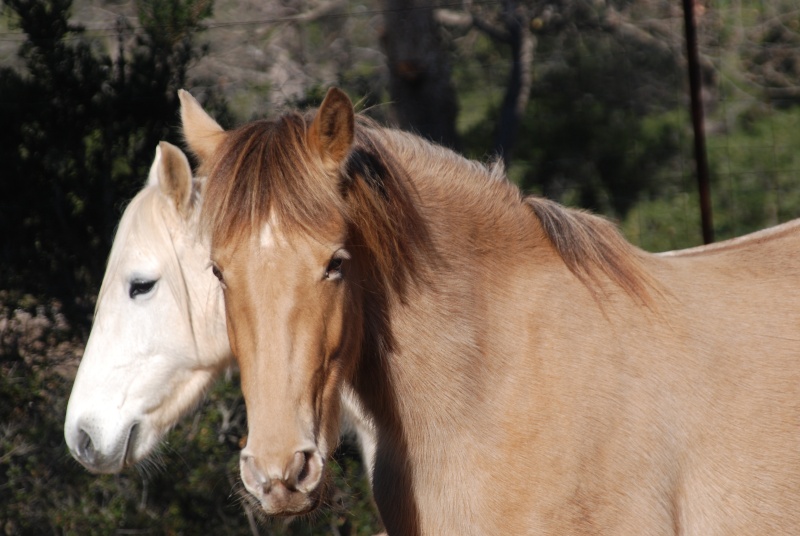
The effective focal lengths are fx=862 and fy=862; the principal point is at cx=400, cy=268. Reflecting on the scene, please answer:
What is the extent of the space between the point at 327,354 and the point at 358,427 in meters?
1.55

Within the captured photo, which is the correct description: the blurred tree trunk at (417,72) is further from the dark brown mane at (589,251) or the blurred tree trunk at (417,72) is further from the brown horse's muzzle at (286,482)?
the brown horse's muzzle at (286,482)

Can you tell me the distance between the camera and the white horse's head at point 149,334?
3162mm

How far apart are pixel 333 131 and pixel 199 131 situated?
595 mm

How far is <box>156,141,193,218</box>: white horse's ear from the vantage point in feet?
10.4

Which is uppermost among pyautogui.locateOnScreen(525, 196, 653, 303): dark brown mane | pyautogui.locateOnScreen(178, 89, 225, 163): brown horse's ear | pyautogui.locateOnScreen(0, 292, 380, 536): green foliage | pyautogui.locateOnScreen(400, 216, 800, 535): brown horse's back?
pyautogui.locateOnScreen(178, 89, 225, 163): brown horse's ear

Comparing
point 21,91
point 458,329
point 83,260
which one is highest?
point 458,329

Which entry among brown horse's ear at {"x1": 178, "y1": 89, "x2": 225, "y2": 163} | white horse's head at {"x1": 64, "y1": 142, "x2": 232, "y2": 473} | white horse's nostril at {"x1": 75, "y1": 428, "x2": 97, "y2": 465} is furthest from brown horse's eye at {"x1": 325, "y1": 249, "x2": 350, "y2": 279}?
white horse's nostril at {"x1": 75, "y1": 428, "x2": 97, "y2": 465}

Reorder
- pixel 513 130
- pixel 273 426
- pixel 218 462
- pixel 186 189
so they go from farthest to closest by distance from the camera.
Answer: pixel 513 130 → pixel 218 462 → pixel 186 189 → pixel 273 426

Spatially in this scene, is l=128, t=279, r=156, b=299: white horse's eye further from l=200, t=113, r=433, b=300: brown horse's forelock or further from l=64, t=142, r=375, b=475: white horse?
l=200, t=113, r=433, b=300: brown horse's forelock

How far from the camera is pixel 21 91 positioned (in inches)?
178

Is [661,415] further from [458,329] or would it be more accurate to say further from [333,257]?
[333,257]

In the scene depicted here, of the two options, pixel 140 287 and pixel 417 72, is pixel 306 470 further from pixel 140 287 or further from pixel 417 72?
pixel 417 72

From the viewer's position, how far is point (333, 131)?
7.07 feet

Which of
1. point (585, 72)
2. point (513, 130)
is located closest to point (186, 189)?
point (513, 130)
